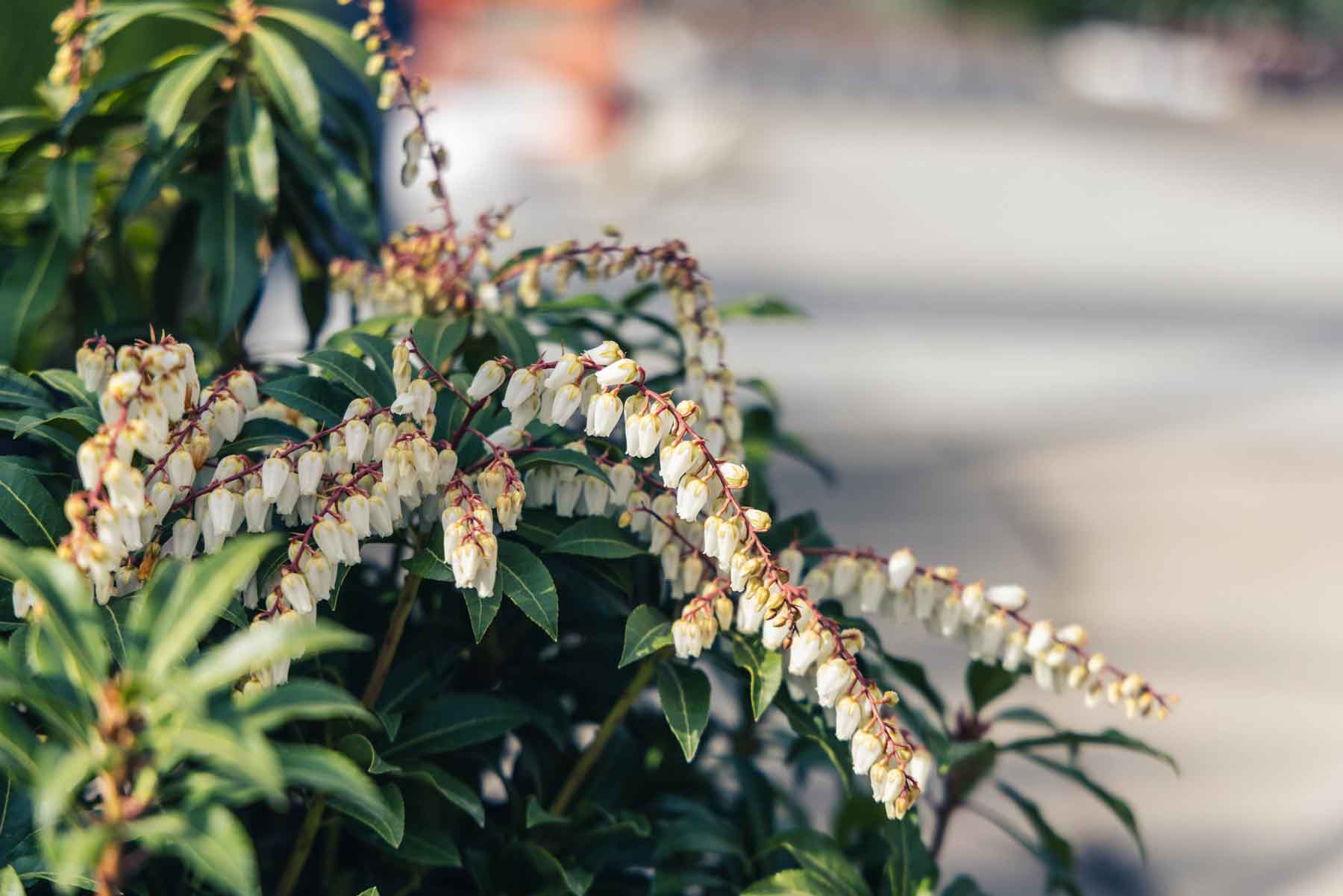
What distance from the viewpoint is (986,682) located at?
126 centimetres

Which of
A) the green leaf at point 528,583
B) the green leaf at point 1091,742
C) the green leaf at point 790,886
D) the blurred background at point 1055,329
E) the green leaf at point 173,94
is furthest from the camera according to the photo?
the blurred background at point 1055,329

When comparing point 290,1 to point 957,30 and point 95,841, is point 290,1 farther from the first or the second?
point 957,30

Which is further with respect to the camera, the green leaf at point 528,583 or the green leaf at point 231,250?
the green leaf at point 231,250

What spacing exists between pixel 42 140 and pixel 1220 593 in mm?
3350

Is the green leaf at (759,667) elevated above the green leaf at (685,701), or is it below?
above

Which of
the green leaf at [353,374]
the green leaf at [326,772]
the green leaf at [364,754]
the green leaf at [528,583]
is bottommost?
the green leaf at [364,754]

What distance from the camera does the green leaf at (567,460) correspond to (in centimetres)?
99

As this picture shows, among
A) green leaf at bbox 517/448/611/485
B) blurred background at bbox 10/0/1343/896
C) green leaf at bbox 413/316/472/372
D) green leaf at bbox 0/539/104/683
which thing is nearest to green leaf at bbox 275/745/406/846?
green leaf at bbox 0/539/104/683

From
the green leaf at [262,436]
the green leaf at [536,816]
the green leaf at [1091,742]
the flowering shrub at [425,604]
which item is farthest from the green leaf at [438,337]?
the green leaf at [1091,742]

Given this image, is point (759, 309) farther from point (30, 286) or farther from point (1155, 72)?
point (1155, 72)

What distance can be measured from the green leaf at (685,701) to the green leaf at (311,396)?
0.33 m

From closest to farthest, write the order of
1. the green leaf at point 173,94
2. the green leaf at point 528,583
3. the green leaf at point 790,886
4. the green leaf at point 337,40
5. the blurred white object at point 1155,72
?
the green leaf at point 528,583 < the green leaf at point 790,886 < the green leaf at point 173,94 < the green leaf at point 337,40 < the blurred white object at point 1155,72

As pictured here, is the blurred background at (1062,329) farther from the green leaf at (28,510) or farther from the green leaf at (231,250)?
the green leaf at (28,510)

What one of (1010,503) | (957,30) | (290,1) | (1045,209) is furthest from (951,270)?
(957,30)
